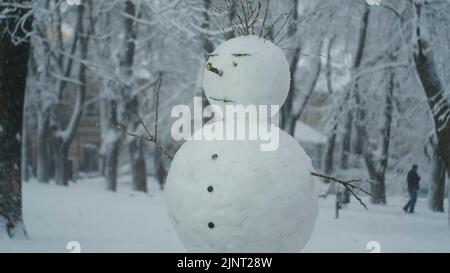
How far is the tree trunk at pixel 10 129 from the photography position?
22.8 feet

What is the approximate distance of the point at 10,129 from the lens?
7.12 meters

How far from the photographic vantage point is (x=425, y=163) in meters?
17.8

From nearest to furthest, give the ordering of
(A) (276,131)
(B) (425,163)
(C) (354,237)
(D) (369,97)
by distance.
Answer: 1. (A) (276,131)
2. (C) (354,237)
3. (D) (369,97)
4. (B) (425,163)

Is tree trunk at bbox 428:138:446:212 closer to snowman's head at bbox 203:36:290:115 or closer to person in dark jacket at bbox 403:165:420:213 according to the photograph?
person in dark jacket at bbox 403:165:420:213

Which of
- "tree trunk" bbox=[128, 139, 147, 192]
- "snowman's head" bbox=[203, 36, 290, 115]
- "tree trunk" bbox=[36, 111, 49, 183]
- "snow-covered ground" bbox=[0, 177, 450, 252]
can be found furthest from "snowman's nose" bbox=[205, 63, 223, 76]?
"tree trunk" bbox=[36, 111, 49, 183]

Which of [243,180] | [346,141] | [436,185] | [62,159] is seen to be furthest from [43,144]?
[243,180]

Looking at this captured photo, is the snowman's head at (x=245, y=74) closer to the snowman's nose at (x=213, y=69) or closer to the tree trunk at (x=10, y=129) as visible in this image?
the snowman's nose at (x=213, y=69)

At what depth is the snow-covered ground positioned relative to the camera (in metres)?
7.33

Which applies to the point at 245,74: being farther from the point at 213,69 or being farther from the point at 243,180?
the point at 243,180

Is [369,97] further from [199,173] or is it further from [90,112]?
[90,112]

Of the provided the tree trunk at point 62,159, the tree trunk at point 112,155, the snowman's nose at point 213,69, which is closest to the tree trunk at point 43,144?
the tree trunk at point 62,159

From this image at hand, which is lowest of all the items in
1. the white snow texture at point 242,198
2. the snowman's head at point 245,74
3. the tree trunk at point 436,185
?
the tree trunk at point 436,185

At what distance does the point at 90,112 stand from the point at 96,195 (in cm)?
2289
